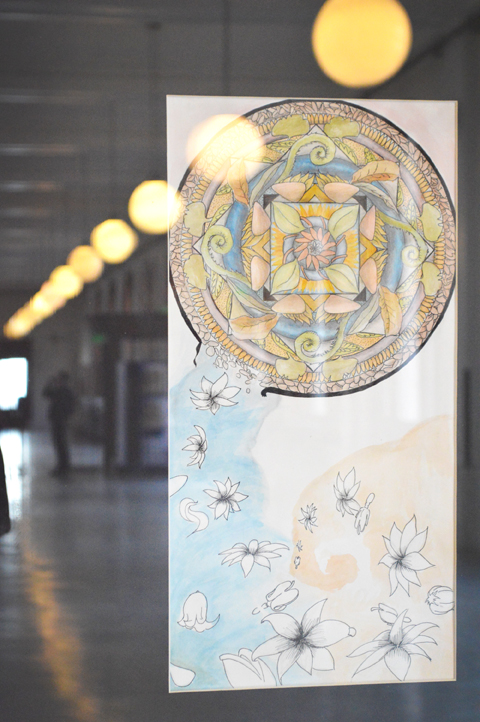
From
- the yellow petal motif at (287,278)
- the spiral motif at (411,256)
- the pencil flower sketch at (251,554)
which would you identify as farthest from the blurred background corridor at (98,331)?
the spiral motif at (411,256)

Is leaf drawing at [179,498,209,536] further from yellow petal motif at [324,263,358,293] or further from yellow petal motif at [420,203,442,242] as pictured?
yellow petal motif at [420,203,442,242]

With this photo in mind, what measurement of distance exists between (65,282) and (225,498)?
823 mm

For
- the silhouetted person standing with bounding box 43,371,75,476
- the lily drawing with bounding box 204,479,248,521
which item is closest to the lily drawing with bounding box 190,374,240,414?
the lily drawing with bounding box 204,479,248,521

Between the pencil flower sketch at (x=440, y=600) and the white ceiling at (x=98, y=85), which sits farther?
the pencil flower sketch at (x=440, y=600)

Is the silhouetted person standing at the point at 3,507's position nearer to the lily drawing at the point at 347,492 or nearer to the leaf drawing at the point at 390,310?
the lily drawing at the point at 347,492

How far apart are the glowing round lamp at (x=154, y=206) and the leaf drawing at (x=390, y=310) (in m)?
0.68

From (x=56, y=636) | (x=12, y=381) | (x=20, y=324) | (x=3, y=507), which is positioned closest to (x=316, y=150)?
(x=20, y=324)

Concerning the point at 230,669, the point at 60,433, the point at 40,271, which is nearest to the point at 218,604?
the point at 230,669

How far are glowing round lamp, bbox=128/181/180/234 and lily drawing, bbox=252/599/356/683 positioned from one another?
1.24 meters

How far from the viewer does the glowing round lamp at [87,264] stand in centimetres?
212

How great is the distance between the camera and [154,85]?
210 cm

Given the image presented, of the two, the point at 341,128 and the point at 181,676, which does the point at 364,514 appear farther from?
the point at 341,128

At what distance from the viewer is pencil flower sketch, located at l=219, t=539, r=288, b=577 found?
2117 millimetres

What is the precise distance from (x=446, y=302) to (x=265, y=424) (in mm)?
683
